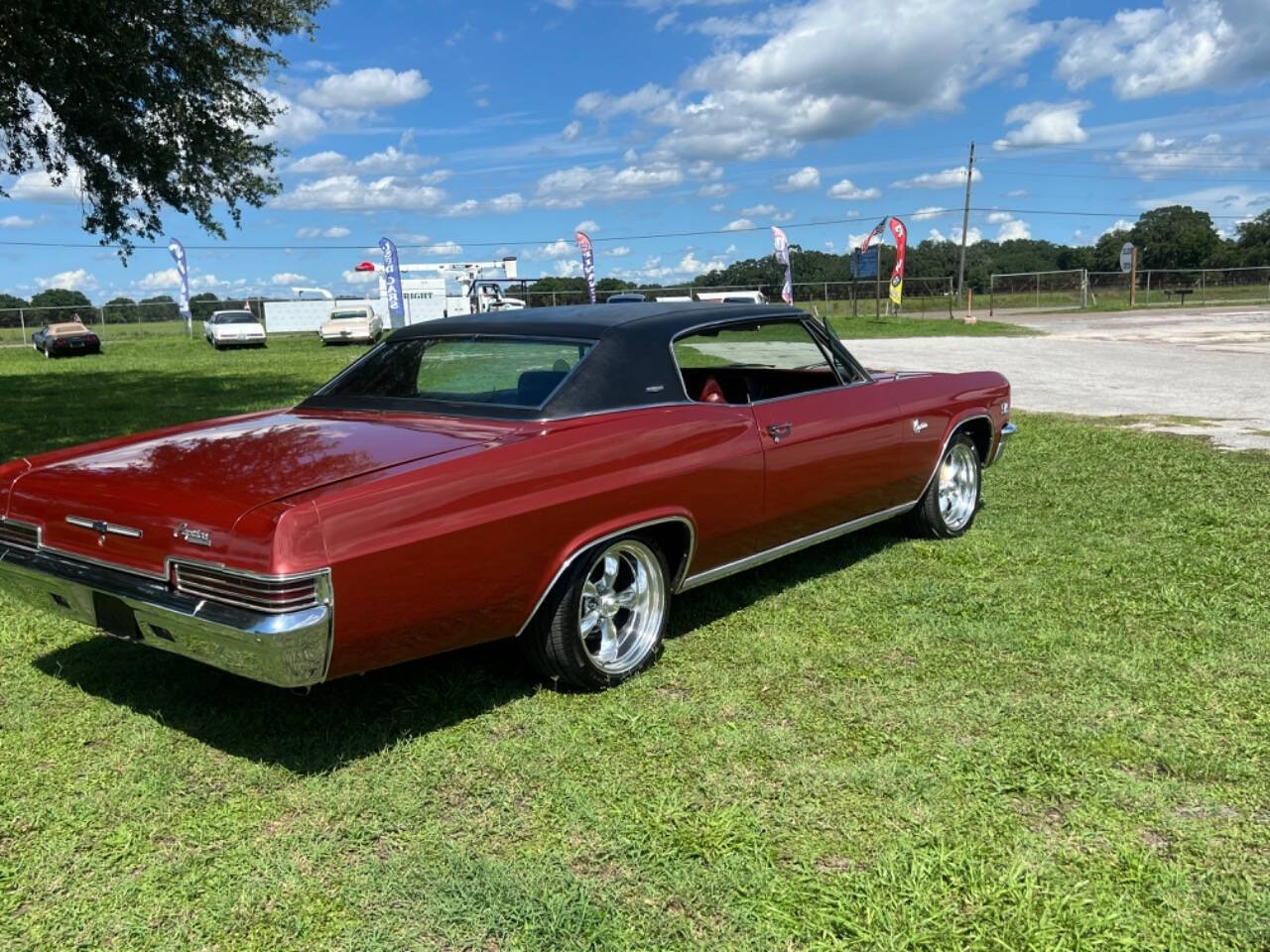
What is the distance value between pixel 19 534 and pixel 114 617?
649mm

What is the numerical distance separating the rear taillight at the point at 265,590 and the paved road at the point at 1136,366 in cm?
853

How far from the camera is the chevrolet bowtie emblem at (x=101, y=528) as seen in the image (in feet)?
10.2

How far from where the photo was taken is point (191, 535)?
292 centimetres

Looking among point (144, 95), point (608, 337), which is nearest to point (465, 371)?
point (608, 337)

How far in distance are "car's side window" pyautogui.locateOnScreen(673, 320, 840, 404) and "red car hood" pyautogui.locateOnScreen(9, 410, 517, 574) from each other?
136 centimetres

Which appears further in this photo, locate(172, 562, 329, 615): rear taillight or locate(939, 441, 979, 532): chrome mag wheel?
locate(939, 441, 979, 532): chrome mag wheel

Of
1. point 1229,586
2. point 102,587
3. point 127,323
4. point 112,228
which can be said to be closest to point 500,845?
point 102,587

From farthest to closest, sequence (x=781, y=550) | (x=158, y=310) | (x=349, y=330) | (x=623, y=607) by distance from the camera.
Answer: (x=158, y=310) → (x=349, y=330) → (x=781, y=550) → (x=623, y=607)

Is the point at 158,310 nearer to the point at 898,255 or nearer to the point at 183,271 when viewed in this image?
the point at 183,271

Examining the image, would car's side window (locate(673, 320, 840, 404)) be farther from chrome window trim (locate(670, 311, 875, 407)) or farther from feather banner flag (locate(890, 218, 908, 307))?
feather banner flag (locate(890, 218, 908, 307))

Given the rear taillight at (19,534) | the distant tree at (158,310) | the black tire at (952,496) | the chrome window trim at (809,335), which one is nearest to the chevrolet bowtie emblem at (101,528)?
the rear taillight at (19,534)

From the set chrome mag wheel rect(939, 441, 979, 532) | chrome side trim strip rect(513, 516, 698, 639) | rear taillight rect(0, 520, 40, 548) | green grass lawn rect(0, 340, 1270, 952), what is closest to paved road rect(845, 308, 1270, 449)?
chrome mag wheel rect(939, 441, 979, 532)

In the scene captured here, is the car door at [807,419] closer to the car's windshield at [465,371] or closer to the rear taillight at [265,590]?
the car's windshield at [465,371]

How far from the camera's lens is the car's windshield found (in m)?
3.94
